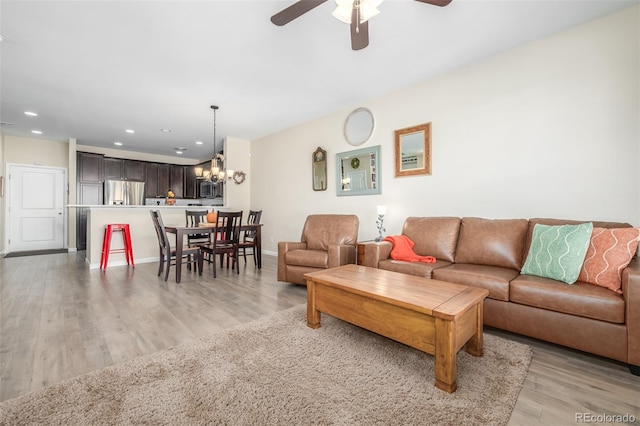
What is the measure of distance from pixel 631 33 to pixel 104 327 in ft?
16.5

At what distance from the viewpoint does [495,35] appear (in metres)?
2.64

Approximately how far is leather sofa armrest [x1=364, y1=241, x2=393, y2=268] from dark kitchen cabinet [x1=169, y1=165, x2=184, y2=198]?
23.2 ft

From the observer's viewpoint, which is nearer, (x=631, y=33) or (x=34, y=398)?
(x=34, y=398)

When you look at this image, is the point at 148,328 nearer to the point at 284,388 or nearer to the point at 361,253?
the point at 284,388

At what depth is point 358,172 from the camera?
14.1ft

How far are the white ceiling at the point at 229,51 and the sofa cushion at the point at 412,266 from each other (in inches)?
86.2

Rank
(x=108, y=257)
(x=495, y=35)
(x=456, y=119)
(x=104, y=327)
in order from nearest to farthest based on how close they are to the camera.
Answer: (x=104, y=327) < (x=495, y=35) < (x=456, y=119) < (x=108, y=257)

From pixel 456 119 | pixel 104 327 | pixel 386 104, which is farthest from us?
pixel 386 104

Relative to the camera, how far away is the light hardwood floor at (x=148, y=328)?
146cm

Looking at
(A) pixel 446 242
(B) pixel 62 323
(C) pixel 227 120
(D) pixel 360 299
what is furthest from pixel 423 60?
(B) pixel 62 323

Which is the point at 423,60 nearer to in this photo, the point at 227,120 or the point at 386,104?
the point at 386,104

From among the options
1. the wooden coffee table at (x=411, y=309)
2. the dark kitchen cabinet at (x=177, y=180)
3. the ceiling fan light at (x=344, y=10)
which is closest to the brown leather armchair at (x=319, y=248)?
the wooden coffee table at (x=411, y=309)

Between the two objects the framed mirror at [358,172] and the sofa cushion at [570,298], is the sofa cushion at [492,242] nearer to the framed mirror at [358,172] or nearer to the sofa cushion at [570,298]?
the sofa cushion at [570,298]

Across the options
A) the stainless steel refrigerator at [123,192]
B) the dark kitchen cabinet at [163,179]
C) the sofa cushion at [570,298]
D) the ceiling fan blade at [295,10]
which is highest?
the ceiling fan blade at [295,10]
